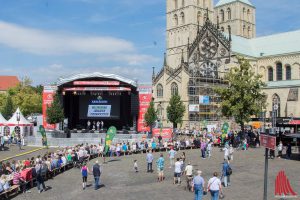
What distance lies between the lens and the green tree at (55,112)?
4394 centimetres

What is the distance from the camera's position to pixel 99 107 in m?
45.5

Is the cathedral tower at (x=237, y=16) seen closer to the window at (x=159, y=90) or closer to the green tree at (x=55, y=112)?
the window at (x=159, y=90)

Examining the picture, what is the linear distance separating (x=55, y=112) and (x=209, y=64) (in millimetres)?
37564

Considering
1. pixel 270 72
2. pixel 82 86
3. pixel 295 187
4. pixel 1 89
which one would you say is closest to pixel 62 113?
pixel 82 86

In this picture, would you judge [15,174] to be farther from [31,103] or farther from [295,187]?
[31,103]

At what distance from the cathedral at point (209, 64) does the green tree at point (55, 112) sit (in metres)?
26.3

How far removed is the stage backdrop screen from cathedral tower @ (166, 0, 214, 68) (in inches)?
1633

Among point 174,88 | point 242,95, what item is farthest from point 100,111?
point 174,88

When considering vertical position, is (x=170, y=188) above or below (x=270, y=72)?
below

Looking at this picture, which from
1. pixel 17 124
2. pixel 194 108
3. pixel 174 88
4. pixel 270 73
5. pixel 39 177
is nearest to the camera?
pixel 39 177

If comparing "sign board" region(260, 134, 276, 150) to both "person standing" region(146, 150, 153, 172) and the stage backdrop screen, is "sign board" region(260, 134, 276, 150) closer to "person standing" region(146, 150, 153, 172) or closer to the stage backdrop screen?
"person standing" region(146, 150, 153, 172)

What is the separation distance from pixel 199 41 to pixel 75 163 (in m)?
55.7

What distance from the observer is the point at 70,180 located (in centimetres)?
2008

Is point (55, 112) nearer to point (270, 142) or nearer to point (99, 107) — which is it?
point (99, 107)
